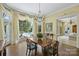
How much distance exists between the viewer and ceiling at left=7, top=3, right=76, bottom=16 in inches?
108

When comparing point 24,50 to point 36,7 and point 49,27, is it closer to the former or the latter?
point 49,27

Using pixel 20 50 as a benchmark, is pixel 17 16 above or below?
above

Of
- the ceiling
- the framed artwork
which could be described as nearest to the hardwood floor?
the framed artwork

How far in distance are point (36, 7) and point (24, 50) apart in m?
0.94

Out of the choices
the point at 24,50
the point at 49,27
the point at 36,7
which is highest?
the point at 36,7

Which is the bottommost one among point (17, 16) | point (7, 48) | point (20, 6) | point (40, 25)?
point (7, 48)

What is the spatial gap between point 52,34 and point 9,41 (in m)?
0.92

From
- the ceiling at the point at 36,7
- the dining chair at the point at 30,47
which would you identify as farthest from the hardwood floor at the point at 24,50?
the ceiling at the point at 36,7

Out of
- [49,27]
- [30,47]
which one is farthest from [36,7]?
[30,47]

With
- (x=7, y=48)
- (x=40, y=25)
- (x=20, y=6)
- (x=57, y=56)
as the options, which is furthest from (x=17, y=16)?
(x=57, y=56)

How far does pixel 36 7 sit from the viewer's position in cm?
282

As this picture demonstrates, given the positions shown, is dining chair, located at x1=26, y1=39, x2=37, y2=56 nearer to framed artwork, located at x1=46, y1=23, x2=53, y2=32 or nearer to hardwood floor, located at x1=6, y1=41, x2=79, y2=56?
hardwood floor, located at x1=6, y1=41, x2=79, y2=56

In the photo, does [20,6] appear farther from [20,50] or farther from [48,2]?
[20,50]

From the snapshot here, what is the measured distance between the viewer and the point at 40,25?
111 inches
